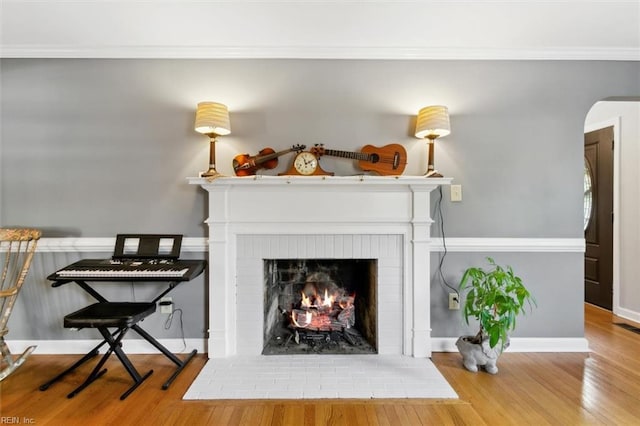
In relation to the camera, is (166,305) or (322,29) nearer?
(322,29)

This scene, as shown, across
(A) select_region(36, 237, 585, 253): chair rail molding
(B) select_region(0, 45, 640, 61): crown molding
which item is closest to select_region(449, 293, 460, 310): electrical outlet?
(A) select_region(36, 237, 585, 253): chair rail molding

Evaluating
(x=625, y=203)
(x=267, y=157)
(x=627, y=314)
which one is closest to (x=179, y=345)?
(x=267, y=157)

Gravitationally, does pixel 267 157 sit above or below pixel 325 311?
above

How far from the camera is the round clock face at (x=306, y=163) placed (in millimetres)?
2230

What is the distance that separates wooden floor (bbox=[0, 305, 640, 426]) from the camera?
1.56 meters

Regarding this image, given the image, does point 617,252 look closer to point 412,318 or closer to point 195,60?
point 412,318

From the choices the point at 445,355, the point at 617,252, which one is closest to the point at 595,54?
the point at 617,252

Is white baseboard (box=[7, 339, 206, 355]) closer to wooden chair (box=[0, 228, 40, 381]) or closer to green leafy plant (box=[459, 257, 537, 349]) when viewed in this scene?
wooden chair (box=[0, 228, 40, 381])

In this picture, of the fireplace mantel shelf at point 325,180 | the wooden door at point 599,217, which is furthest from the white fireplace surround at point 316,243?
the wooden door at point 599,217

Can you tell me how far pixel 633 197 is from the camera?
296 cm

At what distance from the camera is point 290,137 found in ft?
7.59

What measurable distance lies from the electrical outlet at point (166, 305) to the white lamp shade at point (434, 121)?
2.26 metres

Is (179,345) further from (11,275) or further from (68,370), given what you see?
(11,275)

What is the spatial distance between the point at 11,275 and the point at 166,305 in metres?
1.20
